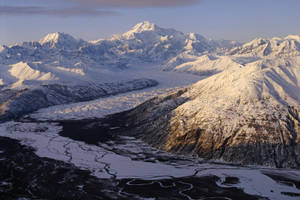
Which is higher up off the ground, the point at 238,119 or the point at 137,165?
the point at 238,119

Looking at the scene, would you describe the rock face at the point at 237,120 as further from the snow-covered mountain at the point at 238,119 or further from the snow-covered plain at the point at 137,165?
the snow-covered plain at the point at 137,165

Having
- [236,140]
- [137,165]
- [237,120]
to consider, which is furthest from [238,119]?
[137,165]

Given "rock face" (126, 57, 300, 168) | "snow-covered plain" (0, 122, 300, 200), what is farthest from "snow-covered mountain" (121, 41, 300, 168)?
"snow-covered plain" (0, 122, 300, 200)

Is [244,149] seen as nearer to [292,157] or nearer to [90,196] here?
[292,157]

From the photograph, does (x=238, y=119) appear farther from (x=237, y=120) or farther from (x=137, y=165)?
(x=137, y=165)

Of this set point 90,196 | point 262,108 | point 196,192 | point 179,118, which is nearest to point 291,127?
point 262,108

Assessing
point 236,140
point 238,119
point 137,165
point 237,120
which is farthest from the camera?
Result: point 238,119

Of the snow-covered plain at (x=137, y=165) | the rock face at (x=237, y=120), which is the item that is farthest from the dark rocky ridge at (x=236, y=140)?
the snow-covered plain at (x=137, y=165)

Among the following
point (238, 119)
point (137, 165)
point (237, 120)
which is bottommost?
point (137, 165)
